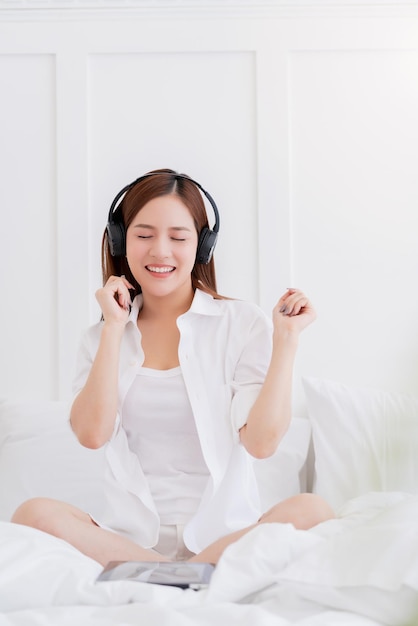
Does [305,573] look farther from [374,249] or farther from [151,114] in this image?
[151,114]

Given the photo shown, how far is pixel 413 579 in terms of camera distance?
988mm

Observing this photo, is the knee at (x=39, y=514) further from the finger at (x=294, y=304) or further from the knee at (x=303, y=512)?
the finger at (x=294, y=304)

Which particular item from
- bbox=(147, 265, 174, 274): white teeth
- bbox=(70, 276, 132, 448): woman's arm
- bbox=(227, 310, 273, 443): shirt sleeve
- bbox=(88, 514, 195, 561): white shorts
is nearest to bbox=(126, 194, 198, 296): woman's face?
bbox=(147, 265, 174, 274): white teeth

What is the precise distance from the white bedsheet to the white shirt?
1.49ft

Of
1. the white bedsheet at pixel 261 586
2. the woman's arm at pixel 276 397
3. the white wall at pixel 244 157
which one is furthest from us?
the white wall at pixel 244 157

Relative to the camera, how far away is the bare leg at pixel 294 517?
1.52 meters

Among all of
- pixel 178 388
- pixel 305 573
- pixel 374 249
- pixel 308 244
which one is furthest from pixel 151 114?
pixel 305 573

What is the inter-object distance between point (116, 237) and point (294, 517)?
0.75m

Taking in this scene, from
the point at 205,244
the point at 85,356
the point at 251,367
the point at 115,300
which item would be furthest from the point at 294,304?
the point at 85,356

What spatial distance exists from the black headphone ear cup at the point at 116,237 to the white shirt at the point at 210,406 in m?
0.15

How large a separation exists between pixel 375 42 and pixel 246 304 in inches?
48.6

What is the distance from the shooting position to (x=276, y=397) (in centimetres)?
165

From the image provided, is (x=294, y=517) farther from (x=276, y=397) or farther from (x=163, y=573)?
(x=163, y=573)

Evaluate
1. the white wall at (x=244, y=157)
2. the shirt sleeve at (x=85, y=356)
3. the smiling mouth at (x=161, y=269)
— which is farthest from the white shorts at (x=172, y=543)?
the white wall at (x=244, y=157)
